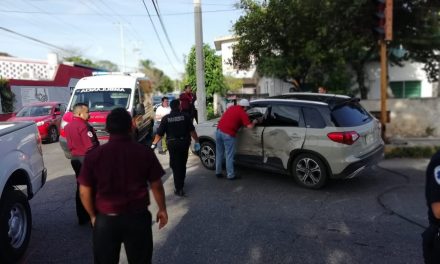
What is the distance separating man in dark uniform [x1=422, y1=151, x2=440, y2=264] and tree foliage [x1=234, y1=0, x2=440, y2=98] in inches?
437

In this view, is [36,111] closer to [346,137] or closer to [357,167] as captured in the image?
[346,137]

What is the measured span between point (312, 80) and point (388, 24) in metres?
5.74

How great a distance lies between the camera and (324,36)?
1332 centimetres

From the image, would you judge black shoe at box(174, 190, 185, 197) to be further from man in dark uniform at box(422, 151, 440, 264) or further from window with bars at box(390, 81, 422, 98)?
window with bars at box(390, 81, 422, 98)

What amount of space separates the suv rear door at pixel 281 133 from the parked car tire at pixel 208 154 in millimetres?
1458

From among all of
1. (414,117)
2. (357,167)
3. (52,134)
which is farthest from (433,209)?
(52,134)

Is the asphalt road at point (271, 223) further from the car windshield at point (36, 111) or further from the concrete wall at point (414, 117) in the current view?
the car windshield at point (36, 111)

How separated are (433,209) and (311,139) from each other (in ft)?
14.1

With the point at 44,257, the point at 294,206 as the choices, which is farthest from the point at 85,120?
the point at 294,206

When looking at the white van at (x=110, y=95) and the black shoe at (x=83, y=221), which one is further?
the white van at (x=110, y=95)

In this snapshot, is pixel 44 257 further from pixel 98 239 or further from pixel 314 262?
pixel 314 262

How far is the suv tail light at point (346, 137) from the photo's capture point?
6441 mm

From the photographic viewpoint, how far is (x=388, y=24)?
30.1 feet

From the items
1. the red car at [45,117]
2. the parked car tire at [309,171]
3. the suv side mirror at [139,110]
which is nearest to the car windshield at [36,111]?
the red car at [45,117]
